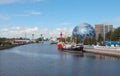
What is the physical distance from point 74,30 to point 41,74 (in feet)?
438

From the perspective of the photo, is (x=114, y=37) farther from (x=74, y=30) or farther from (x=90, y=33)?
(x=74, y=30)

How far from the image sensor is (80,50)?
90188 mm

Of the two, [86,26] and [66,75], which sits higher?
[86,26]

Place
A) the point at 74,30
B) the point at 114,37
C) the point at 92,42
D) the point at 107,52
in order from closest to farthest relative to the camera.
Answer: the point at 107,52, the point at 92,42, the point at 114,37, the point at 74,30

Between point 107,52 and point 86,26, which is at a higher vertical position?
point 86,26

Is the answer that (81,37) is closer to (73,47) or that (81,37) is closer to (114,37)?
(114,37)

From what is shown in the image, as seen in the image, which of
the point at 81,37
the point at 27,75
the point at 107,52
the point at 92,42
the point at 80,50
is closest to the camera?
the point at 27,75

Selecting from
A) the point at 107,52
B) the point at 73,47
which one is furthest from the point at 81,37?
the point at 107,52

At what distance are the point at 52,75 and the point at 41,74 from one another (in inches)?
54.2

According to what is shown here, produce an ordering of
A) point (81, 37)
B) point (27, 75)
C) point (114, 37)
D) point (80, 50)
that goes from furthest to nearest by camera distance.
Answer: point (81, 37), point (114, 37), point (80, 50), point (27, 75)

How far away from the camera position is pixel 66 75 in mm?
33750

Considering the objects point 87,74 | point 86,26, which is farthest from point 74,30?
point 87,74

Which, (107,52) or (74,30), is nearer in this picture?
(107,52)

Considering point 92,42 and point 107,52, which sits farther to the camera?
point 92,42
